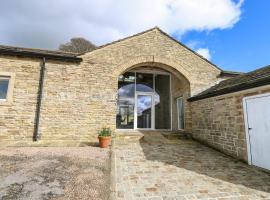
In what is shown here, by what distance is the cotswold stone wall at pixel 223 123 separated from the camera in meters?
7.16

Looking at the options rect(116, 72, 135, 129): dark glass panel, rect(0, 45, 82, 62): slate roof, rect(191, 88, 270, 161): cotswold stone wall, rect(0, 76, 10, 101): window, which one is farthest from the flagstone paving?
rect(0, 76, 10, 101): window

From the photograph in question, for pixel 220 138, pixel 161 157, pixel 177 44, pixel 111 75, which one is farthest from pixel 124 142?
pixel 177 44

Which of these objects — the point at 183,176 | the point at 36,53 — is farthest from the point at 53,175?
the point at 36,53

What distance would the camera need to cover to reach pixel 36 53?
900 cm

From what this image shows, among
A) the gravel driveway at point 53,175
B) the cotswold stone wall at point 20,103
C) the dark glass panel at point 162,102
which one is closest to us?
the gravel driveway at point 53,175

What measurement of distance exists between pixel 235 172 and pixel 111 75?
6.96m

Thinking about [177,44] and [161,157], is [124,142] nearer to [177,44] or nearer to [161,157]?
[161,157]

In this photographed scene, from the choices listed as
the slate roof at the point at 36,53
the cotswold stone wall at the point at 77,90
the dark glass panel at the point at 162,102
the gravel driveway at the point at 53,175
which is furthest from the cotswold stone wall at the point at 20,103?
the dark glass panel at the point at 162,102

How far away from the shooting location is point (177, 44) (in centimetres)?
1138

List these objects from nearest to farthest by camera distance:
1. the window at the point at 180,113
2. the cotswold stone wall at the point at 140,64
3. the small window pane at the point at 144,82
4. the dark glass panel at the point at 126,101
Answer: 1. the cotswold stone wall at the point at 140,64
2. the dark glass panel at the point at 126,101
3. the window at the point at 180,113
4. the small window pane at the point at 144,82

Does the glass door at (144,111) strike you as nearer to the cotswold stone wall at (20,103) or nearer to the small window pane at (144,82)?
the small window pane at (144,82)

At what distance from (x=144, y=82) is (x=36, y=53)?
657 cm

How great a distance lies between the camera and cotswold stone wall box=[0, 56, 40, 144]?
8.50 metres

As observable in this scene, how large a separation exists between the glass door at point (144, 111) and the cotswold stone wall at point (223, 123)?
2936mm
